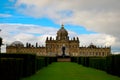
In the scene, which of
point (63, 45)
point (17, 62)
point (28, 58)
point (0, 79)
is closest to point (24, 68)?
point (28, 58)

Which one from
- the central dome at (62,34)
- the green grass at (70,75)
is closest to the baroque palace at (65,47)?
the central dome at (62,34)

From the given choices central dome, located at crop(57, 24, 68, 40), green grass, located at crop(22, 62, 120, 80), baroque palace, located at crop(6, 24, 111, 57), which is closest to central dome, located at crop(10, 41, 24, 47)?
baroque palace, located at crop(6, 24, 111, 57)

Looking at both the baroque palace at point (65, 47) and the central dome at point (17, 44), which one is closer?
the baroque palace at point (65, 47)

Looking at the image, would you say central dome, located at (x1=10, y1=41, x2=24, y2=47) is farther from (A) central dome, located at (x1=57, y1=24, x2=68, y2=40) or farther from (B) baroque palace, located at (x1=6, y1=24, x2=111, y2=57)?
(A) central dome, located at (x1=57, y1=24, x2=68, y2=40)

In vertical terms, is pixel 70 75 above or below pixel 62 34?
below

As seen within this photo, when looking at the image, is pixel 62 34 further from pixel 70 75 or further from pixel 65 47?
pixel 70 75

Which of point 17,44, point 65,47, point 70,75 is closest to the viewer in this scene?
point 70,75

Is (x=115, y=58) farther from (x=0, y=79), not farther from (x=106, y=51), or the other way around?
Answer: (x=106, y=51)

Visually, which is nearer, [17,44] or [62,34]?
[62,34]

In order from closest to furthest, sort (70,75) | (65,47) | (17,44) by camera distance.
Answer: (70,75) < (65,47) < (17,44)

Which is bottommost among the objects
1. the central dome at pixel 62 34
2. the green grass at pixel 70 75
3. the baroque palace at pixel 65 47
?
the green grass at pixel 70 75

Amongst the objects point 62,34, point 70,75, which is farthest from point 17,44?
point 70,75

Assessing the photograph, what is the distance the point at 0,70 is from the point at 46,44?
11839 centimetres

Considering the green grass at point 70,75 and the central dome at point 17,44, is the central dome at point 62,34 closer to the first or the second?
the central dome at point 17,44
